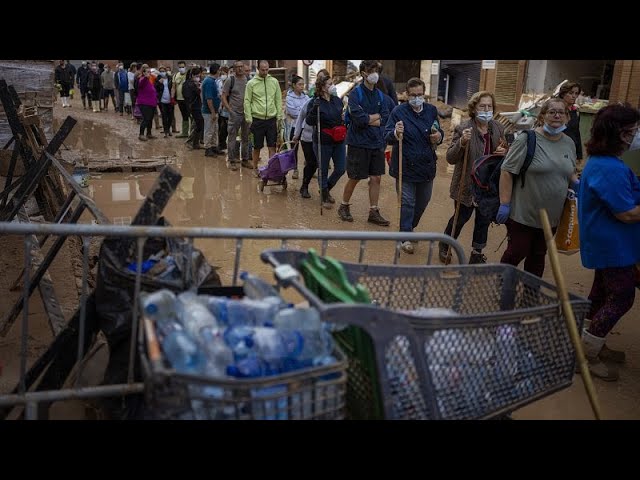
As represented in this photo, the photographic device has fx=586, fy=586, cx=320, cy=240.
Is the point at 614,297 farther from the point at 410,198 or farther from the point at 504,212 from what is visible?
the point at 410,198

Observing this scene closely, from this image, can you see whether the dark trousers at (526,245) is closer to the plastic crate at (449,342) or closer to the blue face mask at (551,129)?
the blue face mask at (551,129)

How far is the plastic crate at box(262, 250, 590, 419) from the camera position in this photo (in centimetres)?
251

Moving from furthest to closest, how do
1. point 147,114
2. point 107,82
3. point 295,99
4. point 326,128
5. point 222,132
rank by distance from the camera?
1. point 107,82
2. point 147,114
3. point 222,132
4. point 295,99
5. point 326,128

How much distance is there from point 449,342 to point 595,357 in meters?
2.32

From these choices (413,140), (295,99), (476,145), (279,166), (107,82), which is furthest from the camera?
(107,82)

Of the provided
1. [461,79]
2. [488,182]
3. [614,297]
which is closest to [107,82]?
[461,79]

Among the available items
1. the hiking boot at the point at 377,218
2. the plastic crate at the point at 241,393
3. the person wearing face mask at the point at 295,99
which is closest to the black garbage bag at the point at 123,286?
the plastic crate at the point at 241,393

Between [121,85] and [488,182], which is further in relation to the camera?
[121,85]

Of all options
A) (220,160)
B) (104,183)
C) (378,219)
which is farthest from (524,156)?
(220,160)

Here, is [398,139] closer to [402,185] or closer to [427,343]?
[402,185]

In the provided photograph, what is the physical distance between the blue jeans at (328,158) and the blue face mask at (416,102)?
Result: 235 cm

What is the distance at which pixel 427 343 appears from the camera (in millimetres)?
2625

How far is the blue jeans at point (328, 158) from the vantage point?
29.0 feet

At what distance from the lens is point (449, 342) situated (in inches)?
108
